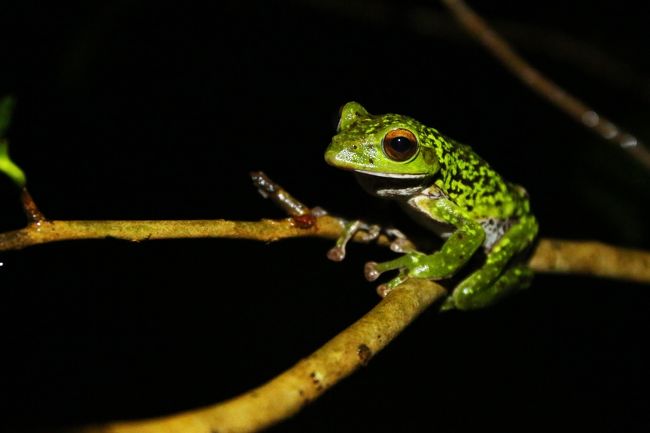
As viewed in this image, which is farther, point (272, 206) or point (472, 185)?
point (272, 206)

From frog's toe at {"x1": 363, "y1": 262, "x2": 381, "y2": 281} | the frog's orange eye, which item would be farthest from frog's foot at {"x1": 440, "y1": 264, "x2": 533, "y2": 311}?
the frog's orange eye

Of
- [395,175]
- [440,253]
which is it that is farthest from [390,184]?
[440,253]

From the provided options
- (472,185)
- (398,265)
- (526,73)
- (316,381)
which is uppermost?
(526,73)

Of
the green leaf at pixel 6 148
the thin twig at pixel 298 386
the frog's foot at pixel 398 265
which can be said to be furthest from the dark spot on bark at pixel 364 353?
the green leaf at pixel 6 148

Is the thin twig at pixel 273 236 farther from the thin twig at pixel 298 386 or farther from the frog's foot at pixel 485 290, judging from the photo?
the thin twig at pixel 298 386

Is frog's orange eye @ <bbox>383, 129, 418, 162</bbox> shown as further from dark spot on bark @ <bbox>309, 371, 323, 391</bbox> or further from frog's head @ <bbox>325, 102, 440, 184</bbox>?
dark spot on bark @ <bbox>309, 371, 323, 391</bbox>

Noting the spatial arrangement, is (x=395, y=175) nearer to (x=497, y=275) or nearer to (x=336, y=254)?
(x=336, y=254)
